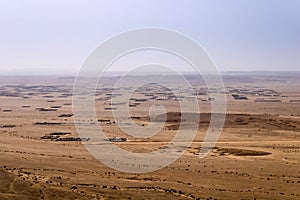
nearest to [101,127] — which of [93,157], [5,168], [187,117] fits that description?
[187,117]

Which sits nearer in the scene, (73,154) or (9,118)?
(73,154)

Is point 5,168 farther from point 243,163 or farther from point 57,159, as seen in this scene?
point 243,163

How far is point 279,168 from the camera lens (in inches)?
1288

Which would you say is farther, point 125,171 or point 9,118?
point 9,118

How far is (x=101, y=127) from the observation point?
56.6 m

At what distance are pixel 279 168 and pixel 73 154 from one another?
18.5 m

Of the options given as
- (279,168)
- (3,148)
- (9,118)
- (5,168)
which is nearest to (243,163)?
(279,168)

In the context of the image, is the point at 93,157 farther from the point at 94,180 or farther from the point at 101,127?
the point at 101,127

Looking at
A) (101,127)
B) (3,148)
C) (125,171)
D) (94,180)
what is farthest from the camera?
(101,127)

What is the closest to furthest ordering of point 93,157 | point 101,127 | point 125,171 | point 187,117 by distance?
point 125,171 → point 93,157 → point 101,127 → point 187,117

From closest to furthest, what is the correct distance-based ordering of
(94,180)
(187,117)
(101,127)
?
(94,180), (101,127), (187,117)

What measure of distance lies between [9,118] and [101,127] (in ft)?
65.8

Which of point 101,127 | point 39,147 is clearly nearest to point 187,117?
point 101,127

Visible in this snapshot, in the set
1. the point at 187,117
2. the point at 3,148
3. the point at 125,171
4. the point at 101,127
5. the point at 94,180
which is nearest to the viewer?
the point at 94,180
